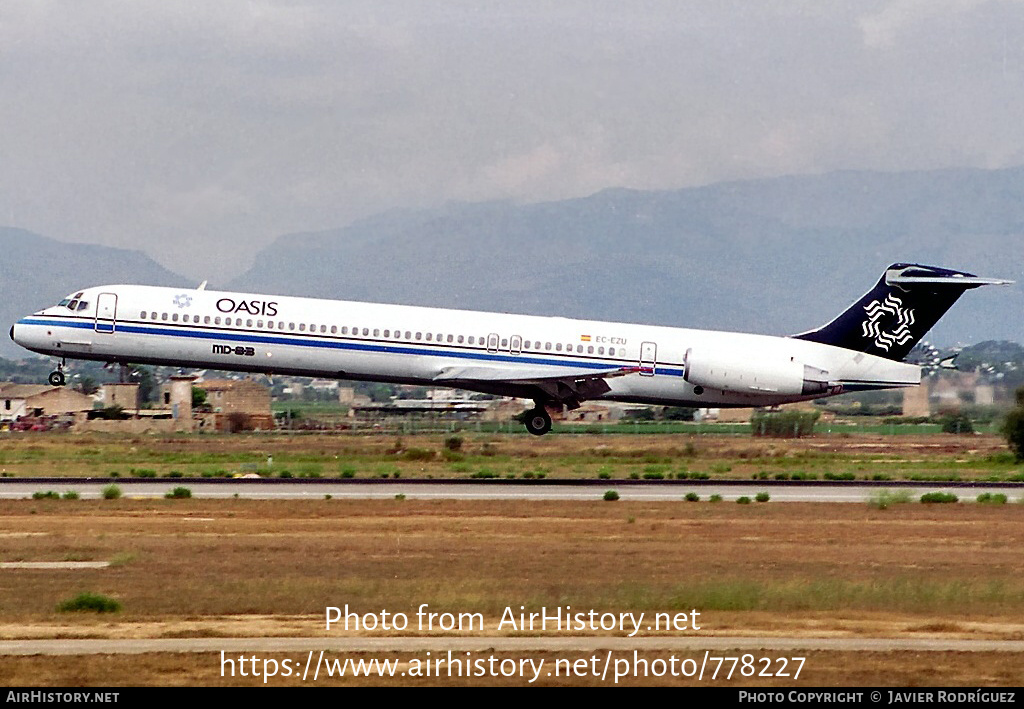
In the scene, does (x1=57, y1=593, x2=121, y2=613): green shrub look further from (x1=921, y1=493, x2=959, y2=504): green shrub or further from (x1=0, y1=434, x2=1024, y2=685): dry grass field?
(x1=921, y1=493, x2=959, y2=504): green shrub

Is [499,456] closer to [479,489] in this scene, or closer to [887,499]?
[479,489]

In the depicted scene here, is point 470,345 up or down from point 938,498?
up

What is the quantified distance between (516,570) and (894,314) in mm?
26910

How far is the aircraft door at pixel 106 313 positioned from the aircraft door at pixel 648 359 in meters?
15.6

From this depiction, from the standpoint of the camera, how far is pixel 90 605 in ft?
58.6

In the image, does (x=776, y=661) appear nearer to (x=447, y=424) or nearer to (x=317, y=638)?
(x=317, y=638)

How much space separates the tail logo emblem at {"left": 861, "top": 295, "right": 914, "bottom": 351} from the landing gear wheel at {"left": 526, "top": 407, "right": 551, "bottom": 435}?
1057 centimetres

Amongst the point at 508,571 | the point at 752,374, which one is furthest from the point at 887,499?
the point at 508,571

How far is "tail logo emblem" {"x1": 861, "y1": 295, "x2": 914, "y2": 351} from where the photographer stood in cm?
4550

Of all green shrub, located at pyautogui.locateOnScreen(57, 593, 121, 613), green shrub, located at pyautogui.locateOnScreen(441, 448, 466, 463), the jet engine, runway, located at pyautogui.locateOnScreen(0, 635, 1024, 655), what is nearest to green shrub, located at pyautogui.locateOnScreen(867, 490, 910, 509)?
the jet engine

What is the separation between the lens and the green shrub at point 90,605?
17.8 m
